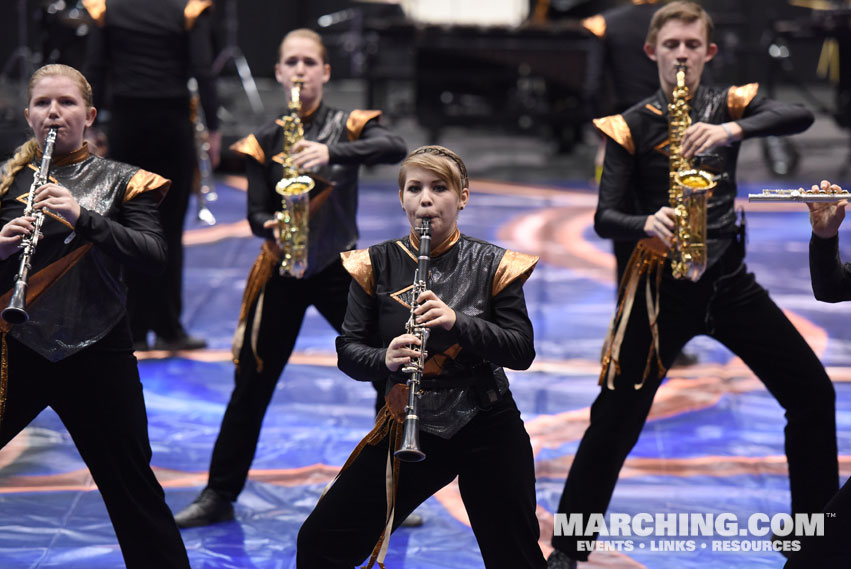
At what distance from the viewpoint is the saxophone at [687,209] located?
3664 millimetres

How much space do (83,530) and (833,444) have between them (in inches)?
108

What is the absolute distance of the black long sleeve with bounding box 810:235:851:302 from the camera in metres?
3.19

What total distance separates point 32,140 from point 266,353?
128 cm

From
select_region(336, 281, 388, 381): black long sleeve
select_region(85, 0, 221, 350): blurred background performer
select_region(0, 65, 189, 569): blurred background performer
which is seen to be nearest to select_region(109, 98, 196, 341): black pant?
select_region(85, 0, 221, 350): blurred background performer

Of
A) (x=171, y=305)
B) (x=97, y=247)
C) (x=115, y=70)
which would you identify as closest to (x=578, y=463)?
(x=97, y=247)

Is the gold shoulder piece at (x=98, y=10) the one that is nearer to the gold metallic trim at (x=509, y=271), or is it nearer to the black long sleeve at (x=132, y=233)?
the black long sleeve at (x=132, y=233)

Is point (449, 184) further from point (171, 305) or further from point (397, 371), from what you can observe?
point (171, 305)

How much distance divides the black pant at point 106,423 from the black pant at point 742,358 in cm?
143

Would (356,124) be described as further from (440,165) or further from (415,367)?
(415,367)

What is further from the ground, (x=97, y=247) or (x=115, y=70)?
(x=115, y=70)

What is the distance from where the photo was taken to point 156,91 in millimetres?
6105

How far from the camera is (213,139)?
6.25 metres

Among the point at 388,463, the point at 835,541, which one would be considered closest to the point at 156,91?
the point at 388,463

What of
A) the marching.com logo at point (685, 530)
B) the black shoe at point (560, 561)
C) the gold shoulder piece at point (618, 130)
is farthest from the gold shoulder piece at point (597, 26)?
the black shoe at point (560, 561)
